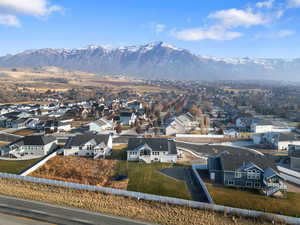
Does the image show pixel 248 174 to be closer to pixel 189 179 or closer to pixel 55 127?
pixel 189 179

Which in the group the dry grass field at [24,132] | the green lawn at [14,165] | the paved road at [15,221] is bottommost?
the green lawn at [14,165]

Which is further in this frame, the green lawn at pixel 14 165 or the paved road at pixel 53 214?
the green lawn at pixel 14 165

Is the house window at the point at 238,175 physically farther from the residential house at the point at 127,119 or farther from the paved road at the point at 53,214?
the residential house at the point at 127,119

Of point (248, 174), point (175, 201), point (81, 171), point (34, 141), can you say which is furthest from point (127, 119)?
point (175, 201)

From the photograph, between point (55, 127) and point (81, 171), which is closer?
point (81, 171)

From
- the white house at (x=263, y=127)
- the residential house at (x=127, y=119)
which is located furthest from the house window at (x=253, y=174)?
the residential house at (x=127, y=119)

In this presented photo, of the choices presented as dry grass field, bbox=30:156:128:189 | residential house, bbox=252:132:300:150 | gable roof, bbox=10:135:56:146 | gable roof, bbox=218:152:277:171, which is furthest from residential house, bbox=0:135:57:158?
residential house, bbox=252:132:300:150
